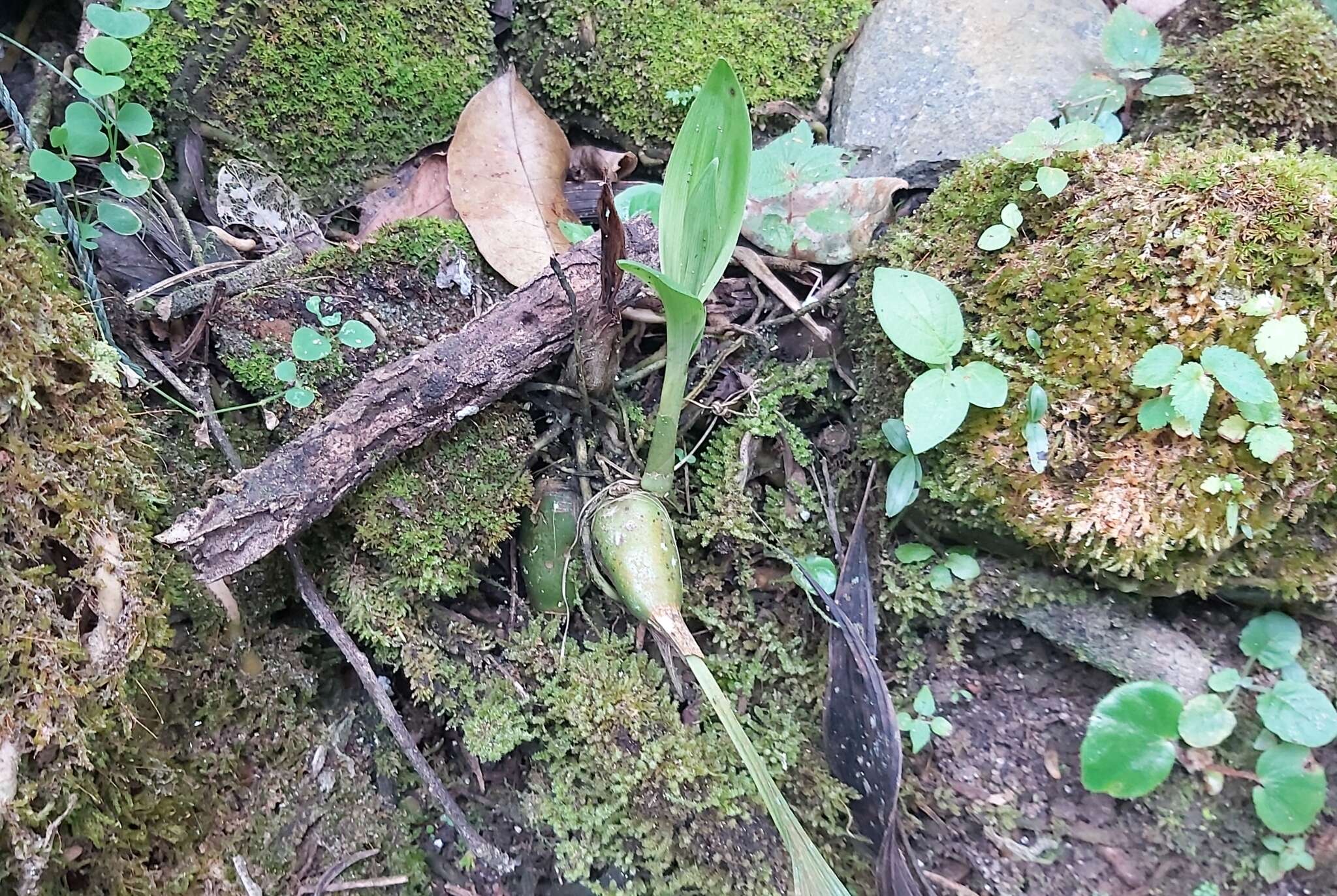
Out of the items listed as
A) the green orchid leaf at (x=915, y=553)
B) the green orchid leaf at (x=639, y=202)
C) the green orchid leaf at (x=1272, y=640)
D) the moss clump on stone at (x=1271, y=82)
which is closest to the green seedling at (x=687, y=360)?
the green orchid leaf at (x=639, y=202)

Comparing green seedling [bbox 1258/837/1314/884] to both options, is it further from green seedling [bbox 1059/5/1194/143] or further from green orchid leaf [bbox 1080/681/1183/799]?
green seedling [bbox 1059/5/1194/143]

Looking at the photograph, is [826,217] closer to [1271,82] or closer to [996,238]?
[996,238]

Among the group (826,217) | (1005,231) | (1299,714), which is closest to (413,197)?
(826,217)

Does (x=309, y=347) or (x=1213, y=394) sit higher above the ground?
(x=309, y=347)

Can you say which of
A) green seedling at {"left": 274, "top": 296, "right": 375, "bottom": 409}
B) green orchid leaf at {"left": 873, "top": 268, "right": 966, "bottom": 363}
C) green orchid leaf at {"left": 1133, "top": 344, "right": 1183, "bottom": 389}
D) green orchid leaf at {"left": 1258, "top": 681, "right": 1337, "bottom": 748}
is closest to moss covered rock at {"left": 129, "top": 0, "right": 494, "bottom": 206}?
green seedling at {"left": 274, "top": 296, "right": 375, "bottom": 409}

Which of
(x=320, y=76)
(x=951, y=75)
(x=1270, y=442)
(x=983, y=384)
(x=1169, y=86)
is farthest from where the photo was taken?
(x=951, y=75)

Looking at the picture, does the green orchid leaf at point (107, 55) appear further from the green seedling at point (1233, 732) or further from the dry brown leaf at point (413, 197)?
the green seedling at point (1233, 732)
